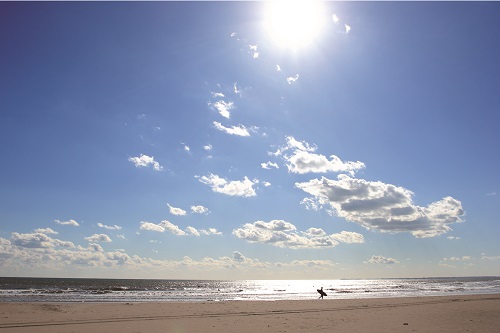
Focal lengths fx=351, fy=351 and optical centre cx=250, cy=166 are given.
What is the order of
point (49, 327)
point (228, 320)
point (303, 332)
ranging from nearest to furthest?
1. point (303, 332)
2. point (49, 327)
3. point (228, 320)

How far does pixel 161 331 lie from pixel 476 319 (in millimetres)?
16478

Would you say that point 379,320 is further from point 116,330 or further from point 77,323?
point 77,323

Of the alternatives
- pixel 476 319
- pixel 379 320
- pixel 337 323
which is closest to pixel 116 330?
pixel 337 323

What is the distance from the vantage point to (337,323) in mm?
17797

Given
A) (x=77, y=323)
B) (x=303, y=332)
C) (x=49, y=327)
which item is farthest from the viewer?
(x=77, y=323)

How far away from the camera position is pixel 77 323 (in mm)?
18203

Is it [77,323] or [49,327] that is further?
A: [77,323]

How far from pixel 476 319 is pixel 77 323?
21.1 meters

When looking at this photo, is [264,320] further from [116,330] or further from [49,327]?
[49,327]

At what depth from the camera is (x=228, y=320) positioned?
19391mm

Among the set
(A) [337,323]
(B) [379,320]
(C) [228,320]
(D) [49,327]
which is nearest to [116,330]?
(D) [49,327]

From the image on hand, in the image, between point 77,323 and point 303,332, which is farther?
point 77,323

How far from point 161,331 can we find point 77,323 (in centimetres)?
575

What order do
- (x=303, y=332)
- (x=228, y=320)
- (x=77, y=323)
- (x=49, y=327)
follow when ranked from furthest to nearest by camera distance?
(x=228, y=320), (x=77, y=323), (x=49, y=327), (x=303, y=332)
